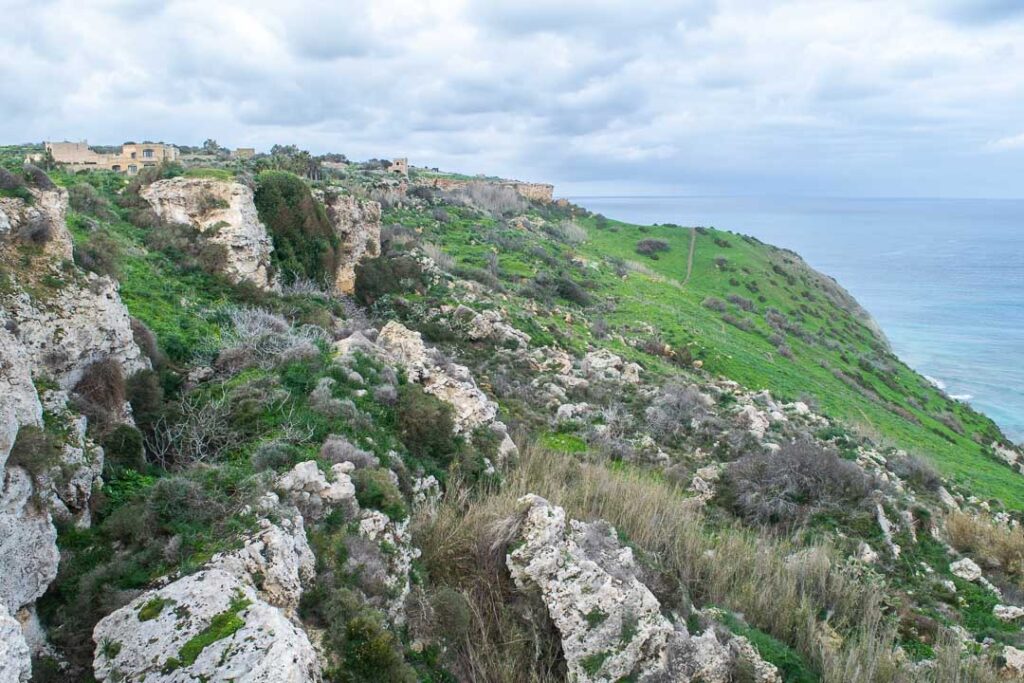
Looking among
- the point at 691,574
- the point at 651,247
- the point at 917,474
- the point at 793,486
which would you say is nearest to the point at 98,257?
the point at 691,574

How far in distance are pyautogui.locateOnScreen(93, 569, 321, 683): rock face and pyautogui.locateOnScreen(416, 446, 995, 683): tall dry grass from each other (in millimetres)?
3009

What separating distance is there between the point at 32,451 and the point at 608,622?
21.3ft

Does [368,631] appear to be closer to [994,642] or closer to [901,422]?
[994,642]

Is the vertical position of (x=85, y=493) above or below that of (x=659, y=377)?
above

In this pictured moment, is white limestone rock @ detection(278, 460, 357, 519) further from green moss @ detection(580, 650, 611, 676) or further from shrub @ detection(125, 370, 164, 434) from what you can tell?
green moss @ detection(580, 650, 611, 676)

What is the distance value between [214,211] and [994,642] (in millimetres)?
21634

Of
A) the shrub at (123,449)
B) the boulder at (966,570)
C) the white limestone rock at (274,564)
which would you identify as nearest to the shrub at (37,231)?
the shrub at (123,449)

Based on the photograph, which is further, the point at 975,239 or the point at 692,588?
the point at 975,239

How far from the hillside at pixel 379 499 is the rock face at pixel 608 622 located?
33 mm

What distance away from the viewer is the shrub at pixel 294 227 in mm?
21219

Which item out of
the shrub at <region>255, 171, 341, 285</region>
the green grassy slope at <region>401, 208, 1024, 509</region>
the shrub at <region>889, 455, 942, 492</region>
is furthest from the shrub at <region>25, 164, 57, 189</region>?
the shrub at <region>889, 455, 942, 492</region>

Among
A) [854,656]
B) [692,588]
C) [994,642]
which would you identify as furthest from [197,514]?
[994,642]

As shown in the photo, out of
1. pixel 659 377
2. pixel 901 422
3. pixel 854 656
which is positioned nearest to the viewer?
pixel 854 656

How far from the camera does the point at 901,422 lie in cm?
3300
